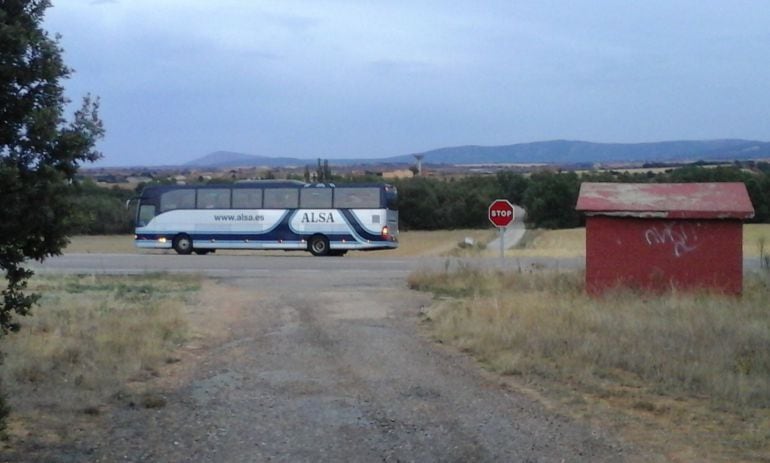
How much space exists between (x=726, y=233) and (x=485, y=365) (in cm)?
741

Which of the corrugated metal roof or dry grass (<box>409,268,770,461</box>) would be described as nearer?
dry grass (<box>409,268,770,461</box>)

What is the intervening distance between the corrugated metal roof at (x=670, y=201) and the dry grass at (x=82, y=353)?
769 centimetres

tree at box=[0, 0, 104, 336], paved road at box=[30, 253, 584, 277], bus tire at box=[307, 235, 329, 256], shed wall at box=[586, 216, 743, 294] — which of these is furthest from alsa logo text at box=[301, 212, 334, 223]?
tree at box=[0, 0, 104, 336]

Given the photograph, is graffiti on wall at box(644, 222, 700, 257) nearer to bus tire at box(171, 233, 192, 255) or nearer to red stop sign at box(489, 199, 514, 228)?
red stop sign at box(489, 199, 514, 228)

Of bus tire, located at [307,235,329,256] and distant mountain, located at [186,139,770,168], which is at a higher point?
distant mountain, located at [186,139,770,168]

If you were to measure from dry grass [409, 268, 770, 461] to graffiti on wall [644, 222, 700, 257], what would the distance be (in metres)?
0.98

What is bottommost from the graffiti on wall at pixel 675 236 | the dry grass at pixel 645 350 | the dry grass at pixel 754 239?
the dry grass at pixel 754 239

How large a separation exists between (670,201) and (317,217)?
25038mm

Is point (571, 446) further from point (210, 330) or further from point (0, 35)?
point (210, 330)

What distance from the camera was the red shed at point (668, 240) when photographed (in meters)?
17.6

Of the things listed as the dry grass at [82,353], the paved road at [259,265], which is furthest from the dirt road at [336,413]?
the paved road at [259,265]

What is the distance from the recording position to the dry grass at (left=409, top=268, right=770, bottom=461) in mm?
9391

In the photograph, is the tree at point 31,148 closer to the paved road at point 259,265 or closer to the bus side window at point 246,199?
the paved road at point 259,265

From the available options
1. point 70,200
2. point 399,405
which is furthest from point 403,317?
point 70,200
